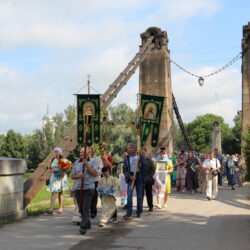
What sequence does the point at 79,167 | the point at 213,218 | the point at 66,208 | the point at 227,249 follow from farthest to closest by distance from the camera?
1. the point at 66,208
2. the point at 213,218
3. the point at 79,167
4. the point at 227,249

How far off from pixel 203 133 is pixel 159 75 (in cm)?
5470

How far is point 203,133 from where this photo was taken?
84125 millimetres

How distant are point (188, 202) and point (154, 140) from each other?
3.03 meters

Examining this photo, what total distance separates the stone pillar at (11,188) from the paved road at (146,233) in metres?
0.35

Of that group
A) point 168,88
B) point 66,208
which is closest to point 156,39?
point 168,88

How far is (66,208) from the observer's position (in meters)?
14.0

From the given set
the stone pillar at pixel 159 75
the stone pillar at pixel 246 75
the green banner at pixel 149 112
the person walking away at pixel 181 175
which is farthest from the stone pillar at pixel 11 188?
the stone pillar at pixel 246 75

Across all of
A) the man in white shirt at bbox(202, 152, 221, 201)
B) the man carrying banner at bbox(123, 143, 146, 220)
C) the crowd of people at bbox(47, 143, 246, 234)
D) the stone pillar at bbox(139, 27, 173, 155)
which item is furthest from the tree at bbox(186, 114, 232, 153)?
the man carrying banner at bbox(123, 143, 146, 220)

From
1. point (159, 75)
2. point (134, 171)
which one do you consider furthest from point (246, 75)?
point (134, 171)

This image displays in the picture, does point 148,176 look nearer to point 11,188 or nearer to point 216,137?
point 11,188

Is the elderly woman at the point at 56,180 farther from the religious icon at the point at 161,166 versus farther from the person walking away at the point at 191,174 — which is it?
the person walking away at the point at 191,174

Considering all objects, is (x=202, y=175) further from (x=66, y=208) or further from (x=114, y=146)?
(x=114, y=146)

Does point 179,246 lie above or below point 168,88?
Result: below

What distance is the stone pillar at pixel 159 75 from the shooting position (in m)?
30.5
